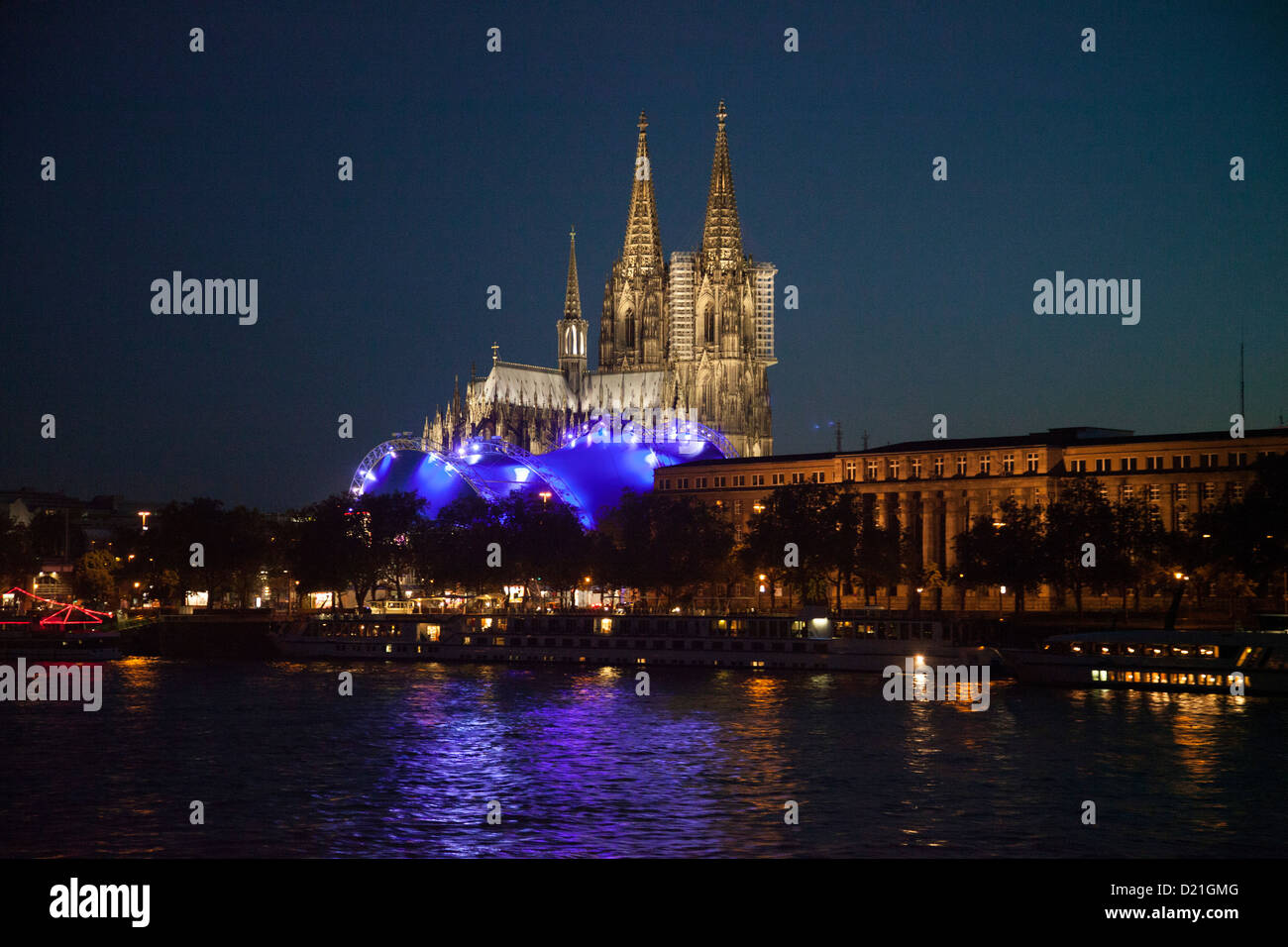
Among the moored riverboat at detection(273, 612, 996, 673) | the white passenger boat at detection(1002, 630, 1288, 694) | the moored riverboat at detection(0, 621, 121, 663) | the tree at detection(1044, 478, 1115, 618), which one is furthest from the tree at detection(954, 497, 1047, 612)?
the moored riverboat at detection(0, 621, 121, 663)

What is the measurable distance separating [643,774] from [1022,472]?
327 ft

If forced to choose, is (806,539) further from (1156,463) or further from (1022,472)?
(1156,463)

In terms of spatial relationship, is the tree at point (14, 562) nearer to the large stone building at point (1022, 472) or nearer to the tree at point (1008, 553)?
the large stone building at point (1022, 472)

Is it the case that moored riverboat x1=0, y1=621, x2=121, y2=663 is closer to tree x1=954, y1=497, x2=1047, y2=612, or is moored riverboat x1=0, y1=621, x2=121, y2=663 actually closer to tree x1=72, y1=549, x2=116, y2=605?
tree x1=72, y1=549, x2=116, y2=605

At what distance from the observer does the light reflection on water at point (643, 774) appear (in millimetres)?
43656

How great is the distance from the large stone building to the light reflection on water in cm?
5947

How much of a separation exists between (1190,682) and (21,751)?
194 ft

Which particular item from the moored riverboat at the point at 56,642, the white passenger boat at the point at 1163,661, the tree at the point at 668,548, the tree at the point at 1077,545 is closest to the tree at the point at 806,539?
the tree at the point at 668,548

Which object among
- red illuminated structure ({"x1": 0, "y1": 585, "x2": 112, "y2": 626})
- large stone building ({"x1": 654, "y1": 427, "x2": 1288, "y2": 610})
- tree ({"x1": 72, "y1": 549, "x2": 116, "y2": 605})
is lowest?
red illuminated structure ({"x1": 0, "y1": 585, "x2": 112, "y2": 626})

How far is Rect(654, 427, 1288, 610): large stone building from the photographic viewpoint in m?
138

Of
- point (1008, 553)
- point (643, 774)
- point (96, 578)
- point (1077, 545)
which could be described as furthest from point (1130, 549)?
point (96, 578)
